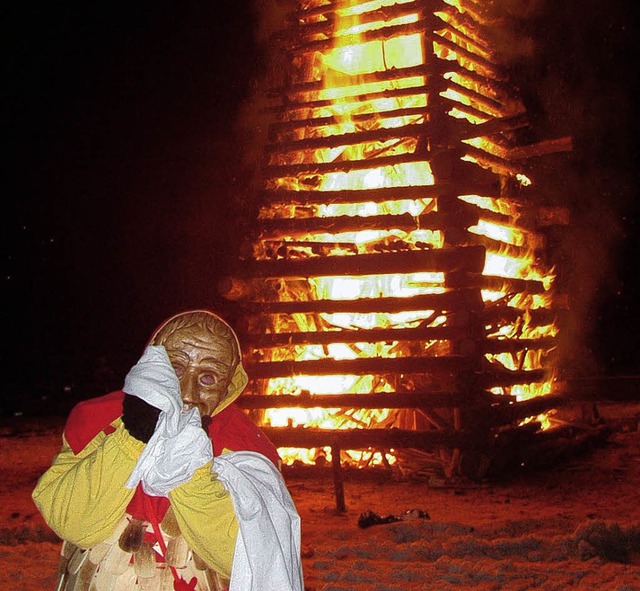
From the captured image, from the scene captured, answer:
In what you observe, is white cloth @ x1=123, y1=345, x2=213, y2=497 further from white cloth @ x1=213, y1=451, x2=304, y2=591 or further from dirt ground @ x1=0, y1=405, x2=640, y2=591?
dirt ground @ x1=0, y1=405, x2=640, y2=591

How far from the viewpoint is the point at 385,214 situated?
1092 cm

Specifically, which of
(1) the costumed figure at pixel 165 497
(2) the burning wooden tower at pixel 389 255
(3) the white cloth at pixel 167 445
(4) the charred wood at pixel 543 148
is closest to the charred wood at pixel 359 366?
(2) the burning wooden tower at pixel 389 255

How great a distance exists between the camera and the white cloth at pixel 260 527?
235 cm

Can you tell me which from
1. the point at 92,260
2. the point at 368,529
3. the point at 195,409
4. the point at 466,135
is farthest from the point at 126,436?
the point at 92,260

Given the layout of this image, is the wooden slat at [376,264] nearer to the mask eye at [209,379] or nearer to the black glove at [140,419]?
the mask eye at [209,379]

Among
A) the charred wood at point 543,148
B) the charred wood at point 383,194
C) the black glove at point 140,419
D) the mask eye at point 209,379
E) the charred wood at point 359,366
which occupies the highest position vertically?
the charred wood at point 543,148

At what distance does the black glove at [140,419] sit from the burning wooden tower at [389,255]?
7.04 metres

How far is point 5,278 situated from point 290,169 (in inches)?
555

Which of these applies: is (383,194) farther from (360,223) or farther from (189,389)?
(189,389)

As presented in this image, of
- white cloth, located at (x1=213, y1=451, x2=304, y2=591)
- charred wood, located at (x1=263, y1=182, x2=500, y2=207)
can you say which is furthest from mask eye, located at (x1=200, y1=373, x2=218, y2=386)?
charred wood, located at (x1=263, y1=182, x2=500, y2=207)

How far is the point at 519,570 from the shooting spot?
6289mm

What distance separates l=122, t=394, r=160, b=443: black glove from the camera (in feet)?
7.63

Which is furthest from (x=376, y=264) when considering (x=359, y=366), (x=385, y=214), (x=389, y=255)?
(x=359, y=366)

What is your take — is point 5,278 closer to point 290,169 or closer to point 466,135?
point 290,169
